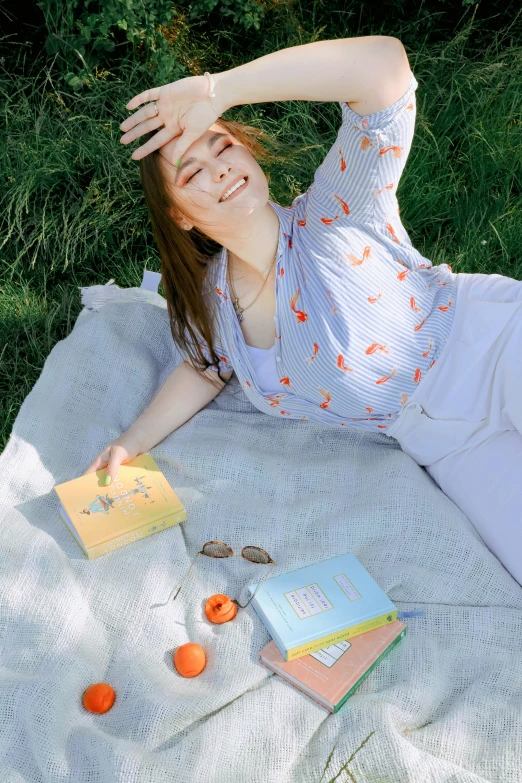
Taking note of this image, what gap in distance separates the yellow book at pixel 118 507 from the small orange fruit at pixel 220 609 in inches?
13.0

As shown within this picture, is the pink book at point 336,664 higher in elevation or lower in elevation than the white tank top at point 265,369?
lower

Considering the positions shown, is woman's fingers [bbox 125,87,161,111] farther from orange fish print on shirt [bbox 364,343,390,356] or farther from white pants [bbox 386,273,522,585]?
white pants [bbox 386,273,522,585]

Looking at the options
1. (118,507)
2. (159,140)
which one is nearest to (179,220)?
(159,140)

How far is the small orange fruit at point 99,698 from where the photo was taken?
6.18 ft

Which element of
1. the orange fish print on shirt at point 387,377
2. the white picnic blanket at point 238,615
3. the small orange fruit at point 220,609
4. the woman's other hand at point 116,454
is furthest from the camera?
the woman's other hand at point 116,454

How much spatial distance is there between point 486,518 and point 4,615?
4.59 feet

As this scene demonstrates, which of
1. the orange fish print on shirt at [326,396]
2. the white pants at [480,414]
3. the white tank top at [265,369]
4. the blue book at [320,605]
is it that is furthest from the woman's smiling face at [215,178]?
the blue book at [320,605]

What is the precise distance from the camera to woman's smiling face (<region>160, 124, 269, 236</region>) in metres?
2.10

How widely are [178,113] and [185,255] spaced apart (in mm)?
494

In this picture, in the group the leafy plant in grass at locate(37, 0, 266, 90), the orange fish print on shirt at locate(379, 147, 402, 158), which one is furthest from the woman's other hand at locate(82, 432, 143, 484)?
the leafy plant in grass at locate(37, 0, 266, 90)

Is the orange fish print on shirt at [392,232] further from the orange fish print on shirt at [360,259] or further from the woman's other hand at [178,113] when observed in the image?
the woman's other hand at [178,113]

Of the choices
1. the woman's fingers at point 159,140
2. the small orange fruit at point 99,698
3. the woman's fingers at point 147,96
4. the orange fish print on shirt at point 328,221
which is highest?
the woman's fingers at point 147,96

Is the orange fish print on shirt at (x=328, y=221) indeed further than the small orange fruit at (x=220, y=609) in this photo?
Yes

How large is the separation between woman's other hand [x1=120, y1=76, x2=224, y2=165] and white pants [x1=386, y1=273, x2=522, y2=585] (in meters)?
0.99
